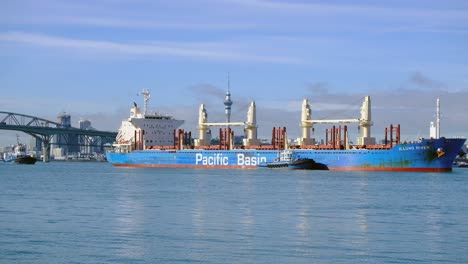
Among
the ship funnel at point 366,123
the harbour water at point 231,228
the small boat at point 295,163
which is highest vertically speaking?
the ship funnel at point 366,123

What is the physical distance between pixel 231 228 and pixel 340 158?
56.0 m

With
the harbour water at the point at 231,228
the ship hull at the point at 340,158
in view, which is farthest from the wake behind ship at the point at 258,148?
the harbour water at the point at 231,228

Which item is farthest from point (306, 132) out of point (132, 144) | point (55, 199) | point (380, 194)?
point (55, 199)

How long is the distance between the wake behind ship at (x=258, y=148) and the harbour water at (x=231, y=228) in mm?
32378

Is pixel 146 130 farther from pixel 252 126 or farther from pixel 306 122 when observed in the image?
pixel 306 122

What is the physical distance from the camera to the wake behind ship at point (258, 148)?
255 feet

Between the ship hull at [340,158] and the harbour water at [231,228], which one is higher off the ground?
the ship hull at [340,158]

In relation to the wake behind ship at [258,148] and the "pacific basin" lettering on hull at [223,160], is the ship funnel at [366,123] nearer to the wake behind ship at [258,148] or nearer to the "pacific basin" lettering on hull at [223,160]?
the wake behind ship at [258,148]

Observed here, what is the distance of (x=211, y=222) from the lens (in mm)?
30047

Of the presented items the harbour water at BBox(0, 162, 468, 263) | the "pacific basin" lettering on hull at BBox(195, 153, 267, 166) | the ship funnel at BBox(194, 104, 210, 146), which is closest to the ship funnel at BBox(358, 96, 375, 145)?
the "pacific basin" lettering on hull at BBox(195, 153, 267, 166)

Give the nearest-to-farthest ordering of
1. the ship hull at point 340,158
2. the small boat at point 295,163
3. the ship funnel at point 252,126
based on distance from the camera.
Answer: the ship hull at point 340,158, the small boat at point 295,163, the ship funnel at point 252,126

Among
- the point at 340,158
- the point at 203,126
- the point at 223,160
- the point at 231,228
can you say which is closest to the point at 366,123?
the point at 340,158

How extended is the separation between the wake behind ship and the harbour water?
32.4 metres

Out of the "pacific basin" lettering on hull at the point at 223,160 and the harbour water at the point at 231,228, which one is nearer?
the harbour water at the point at 231,228
